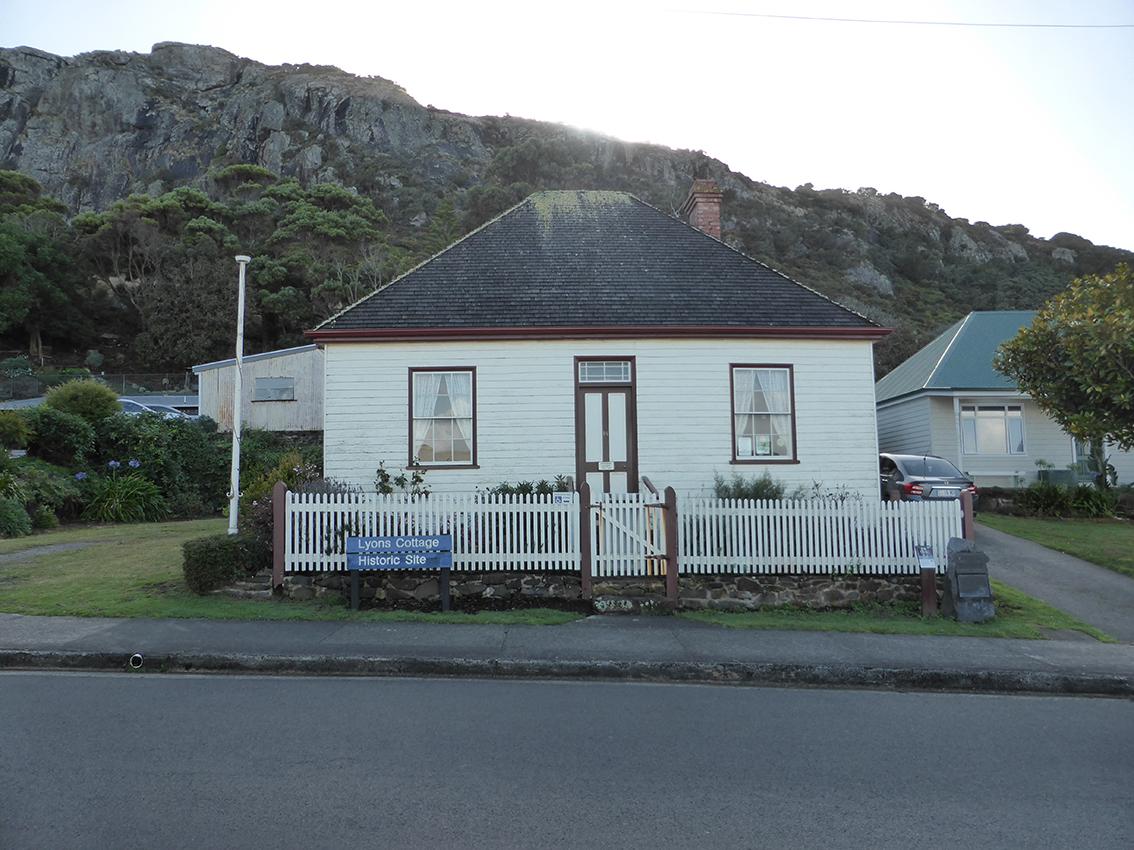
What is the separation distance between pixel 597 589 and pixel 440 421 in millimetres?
4447

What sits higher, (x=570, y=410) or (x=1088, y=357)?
(x=1088, y=357)

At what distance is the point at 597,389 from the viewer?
512 inches

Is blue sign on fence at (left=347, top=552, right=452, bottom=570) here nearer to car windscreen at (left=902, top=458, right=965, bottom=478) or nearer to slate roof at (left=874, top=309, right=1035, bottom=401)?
car windscreen at (left=902, top=458, right=965, bottom=478)

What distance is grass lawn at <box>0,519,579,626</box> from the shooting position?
8.98m

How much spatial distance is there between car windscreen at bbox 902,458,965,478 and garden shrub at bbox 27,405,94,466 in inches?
765

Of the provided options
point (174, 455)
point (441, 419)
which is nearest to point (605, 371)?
point (441, 419)

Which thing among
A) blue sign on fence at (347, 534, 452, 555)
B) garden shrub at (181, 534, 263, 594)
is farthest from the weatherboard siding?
garden shrub at (181, 534, 263, 594)

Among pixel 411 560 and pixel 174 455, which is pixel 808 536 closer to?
pixel 411 560

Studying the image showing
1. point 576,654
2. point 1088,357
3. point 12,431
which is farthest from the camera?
point 12,431

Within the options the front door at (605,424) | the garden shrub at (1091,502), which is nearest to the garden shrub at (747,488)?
the front door at (605,424)

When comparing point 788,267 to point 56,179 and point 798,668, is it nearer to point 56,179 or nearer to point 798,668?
point 798,668

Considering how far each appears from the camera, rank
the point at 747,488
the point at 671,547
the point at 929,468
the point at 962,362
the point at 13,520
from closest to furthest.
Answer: the point at 671,547
the point at 747,488
the point at 13,520
the point at 929,468
the point at 962,362

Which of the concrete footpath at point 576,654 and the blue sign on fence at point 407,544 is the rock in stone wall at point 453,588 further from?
the concrete footpath at point 576,654

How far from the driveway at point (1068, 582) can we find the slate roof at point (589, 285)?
465 centimetres
